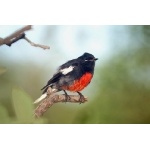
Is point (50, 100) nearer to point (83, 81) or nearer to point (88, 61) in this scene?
point (83, 81)

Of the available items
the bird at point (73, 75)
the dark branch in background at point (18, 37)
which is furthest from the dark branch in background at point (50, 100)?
the dark branch in background at point (18, 37)

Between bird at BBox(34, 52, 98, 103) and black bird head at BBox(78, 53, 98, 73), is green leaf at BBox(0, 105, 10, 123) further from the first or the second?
black bird head at BBox(78, 53, 98, 73)

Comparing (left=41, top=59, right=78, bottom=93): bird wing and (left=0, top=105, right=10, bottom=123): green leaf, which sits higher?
(left=41, top=59, right=78, bottom=93): bird wing

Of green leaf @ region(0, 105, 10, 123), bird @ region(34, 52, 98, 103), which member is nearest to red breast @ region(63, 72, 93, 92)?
bird @ region(34, 52, 98, 103)

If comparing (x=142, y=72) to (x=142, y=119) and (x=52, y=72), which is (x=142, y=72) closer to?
(x=142, y=119)

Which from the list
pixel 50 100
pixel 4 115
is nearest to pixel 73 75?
pixel 50 100

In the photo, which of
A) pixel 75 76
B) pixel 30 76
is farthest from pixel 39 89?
pixel 75 76
